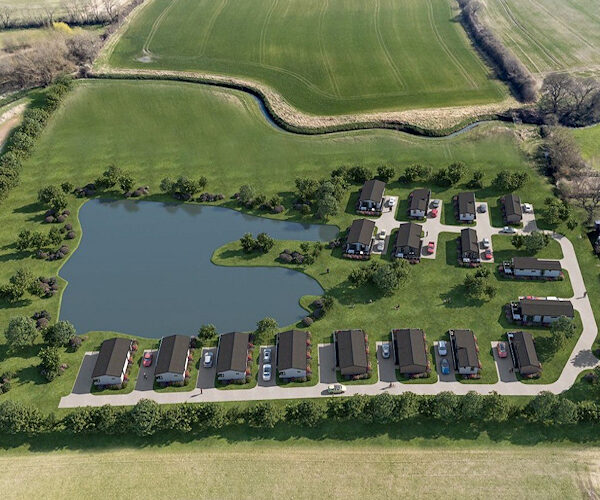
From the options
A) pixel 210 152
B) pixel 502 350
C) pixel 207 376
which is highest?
pixel 210 152

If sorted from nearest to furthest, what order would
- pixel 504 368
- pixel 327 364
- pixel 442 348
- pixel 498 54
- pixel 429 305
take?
pixel 504 368 → pixel 327 364 → pixel 442 348 → pixel 429 305 → pixel 498 54

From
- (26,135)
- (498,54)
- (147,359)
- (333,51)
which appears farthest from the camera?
(333,51)

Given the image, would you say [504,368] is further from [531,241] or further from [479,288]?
[531,241]

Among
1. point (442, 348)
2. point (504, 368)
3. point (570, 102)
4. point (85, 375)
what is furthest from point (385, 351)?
point (570, 102)

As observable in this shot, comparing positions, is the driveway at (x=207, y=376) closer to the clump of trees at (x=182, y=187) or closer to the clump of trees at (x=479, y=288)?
the clump of trees at (x=182, y=187)

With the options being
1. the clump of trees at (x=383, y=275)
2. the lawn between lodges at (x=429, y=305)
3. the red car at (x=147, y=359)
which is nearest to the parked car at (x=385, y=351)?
the lawn between lodges at (x=429, y=305)
